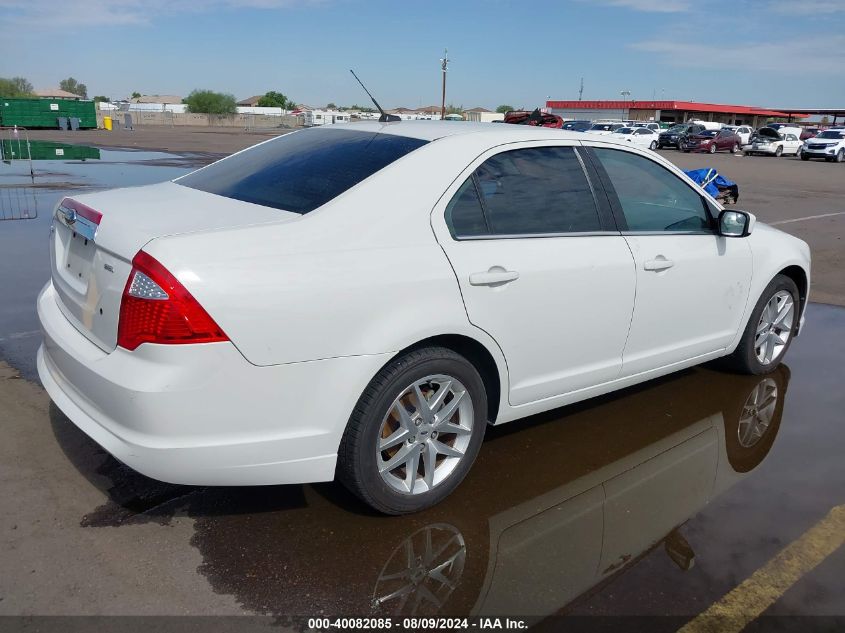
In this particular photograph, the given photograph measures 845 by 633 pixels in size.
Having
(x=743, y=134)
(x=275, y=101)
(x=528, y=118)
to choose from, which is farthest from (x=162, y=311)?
(x=275, y=101)

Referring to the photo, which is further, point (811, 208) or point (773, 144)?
point (773, 144)

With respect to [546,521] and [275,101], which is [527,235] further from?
[275,101]

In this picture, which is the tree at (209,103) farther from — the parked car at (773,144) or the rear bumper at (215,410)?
the rear bumper at (215,410)

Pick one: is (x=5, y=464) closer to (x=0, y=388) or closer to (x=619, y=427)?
(x=0, y=388)

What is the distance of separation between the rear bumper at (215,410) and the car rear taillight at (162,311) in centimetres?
4

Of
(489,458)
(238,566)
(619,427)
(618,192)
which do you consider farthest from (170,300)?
(619,427)

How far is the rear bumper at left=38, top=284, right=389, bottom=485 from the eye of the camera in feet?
8.24

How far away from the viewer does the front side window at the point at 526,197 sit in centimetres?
320

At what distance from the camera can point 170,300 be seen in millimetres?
2465

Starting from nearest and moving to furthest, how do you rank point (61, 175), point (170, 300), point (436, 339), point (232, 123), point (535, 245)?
point (170, 300), point (436, 339), point (535, 245), point (61, 175), point (232, 123)

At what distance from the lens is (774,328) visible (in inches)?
197

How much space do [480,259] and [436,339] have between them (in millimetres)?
399

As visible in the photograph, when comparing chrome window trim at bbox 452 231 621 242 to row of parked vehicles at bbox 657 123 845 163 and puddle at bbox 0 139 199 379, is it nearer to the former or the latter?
puddle at bbox 0 139 199 379

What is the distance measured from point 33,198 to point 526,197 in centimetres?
1121
